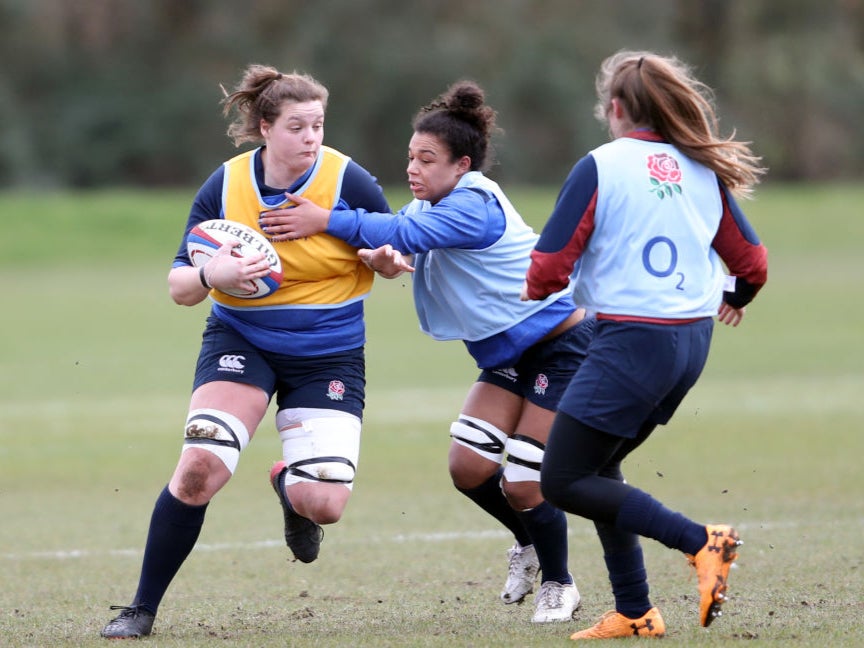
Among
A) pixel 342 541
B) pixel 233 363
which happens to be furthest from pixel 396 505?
pixel 233 363

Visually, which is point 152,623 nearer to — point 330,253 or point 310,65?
point 330,253

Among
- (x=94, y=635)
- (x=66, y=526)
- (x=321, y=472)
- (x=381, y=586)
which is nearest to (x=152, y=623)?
(x=94, y=635)

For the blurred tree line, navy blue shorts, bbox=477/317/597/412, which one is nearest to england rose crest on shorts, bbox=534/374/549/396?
navy blue shorts, bbox=477/317/597/412

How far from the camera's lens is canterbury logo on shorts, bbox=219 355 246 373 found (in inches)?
216

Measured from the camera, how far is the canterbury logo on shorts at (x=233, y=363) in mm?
5488

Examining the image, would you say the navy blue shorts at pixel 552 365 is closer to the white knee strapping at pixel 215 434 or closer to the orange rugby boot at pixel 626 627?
the orange rugby boot at pixel 626 627

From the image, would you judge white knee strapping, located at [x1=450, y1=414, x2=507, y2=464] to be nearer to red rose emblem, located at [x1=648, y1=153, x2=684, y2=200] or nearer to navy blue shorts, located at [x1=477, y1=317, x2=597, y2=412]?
navy blue shorts, located at [x1=477, y1=317, x2=597, y2=412]

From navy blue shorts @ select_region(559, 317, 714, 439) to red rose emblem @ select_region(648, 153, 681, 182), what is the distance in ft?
1.62

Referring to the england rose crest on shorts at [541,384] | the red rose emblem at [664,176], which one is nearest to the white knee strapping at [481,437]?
the england rose crest on shorts at [541,384]

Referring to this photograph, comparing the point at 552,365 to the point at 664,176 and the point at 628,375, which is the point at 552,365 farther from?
the point at 664,176

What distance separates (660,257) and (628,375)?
0.41 metres

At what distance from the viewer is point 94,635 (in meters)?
5.19

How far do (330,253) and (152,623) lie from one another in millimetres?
1550

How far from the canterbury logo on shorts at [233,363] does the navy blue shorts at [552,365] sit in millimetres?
1120
